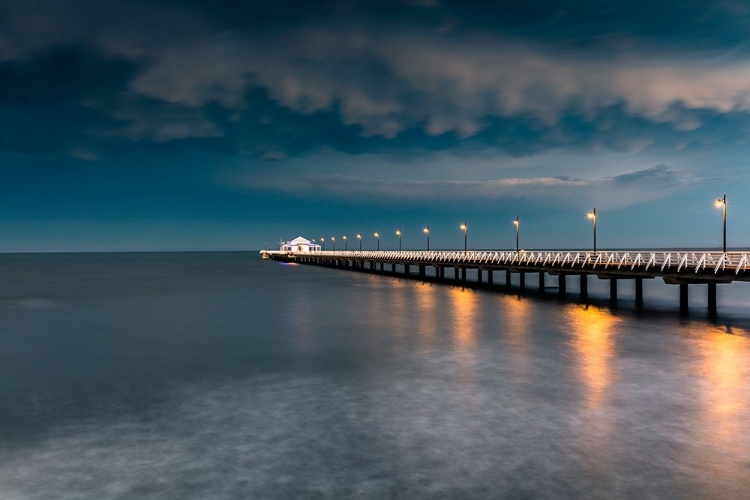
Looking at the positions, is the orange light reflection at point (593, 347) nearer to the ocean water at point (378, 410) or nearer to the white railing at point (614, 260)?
the ocean water at point (378, 410)

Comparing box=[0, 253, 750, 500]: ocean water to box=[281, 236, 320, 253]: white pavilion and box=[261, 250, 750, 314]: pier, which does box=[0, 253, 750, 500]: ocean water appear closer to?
box=[261, 250, 750, 314]: pier

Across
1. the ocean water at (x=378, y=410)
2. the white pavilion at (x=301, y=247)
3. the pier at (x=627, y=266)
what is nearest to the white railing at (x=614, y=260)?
the pier at (x=627, y=266)

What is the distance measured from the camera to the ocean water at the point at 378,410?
10859 millimetres

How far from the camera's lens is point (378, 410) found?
15.6 m

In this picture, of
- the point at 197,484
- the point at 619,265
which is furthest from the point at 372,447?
the point at 619,265

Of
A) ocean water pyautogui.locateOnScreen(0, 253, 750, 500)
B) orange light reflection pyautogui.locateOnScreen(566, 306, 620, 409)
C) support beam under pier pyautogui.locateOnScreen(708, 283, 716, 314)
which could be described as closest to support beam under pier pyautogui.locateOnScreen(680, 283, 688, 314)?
support beam under pier pyautogui.locateOnScreen(708, 283, 716, 314)

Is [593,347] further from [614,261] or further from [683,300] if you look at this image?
[614,261]

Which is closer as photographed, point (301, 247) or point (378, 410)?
point (378, 410)

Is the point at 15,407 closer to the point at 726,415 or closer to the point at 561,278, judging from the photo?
the point at 726,415

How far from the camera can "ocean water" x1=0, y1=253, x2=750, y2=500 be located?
35.6 ft

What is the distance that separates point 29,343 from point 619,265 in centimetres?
3550

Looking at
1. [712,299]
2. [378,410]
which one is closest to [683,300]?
[712,299]

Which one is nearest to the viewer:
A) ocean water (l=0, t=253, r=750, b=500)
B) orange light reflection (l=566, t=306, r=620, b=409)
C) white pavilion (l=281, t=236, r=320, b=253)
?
ocean water (l=0, t=253, r=750, b=500)

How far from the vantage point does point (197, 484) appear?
10.6 m
